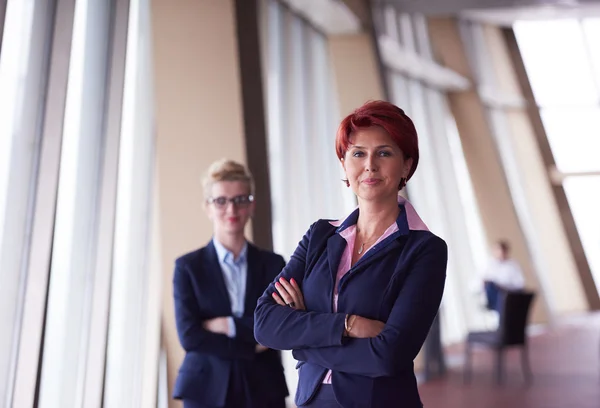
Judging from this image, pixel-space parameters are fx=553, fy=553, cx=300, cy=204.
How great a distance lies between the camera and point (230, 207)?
202cm

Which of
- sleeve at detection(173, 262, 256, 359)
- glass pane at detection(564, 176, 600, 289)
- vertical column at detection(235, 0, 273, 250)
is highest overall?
glass pane at detection(564, 176, 600, 289)

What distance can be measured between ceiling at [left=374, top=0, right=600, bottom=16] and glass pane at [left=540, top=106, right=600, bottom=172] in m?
3.29

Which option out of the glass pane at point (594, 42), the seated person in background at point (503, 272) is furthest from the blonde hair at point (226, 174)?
the glass pane at point (594, 42)

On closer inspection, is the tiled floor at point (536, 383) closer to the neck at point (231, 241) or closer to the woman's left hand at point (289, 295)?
the neck at point (231, 241)

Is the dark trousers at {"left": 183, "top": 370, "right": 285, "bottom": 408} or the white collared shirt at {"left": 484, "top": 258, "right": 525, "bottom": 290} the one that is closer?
the dark trousers at {"left": 183, "top": 370, "right": 285, "bottom": 408}

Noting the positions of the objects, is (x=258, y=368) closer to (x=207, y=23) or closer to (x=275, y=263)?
(x=275, y=263)

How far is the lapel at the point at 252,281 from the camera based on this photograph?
78.9 inches

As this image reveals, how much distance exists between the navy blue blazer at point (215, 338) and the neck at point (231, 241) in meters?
0.04

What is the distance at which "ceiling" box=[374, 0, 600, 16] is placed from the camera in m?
8.48

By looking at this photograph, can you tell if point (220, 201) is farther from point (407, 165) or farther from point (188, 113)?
point (188, 113)

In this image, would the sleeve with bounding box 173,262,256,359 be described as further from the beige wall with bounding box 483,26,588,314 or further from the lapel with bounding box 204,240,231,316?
the beige wall with bounding box 483,26,588,314

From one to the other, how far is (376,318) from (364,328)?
0.06m

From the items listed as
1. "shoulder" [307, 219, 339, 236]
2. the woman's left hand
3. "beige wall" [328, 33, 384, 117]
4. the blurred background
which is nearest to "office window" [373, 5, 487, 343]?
the blurred background

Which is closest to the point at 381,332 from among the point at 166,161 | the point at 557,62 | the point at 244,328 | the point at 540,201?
the point at 244,328
